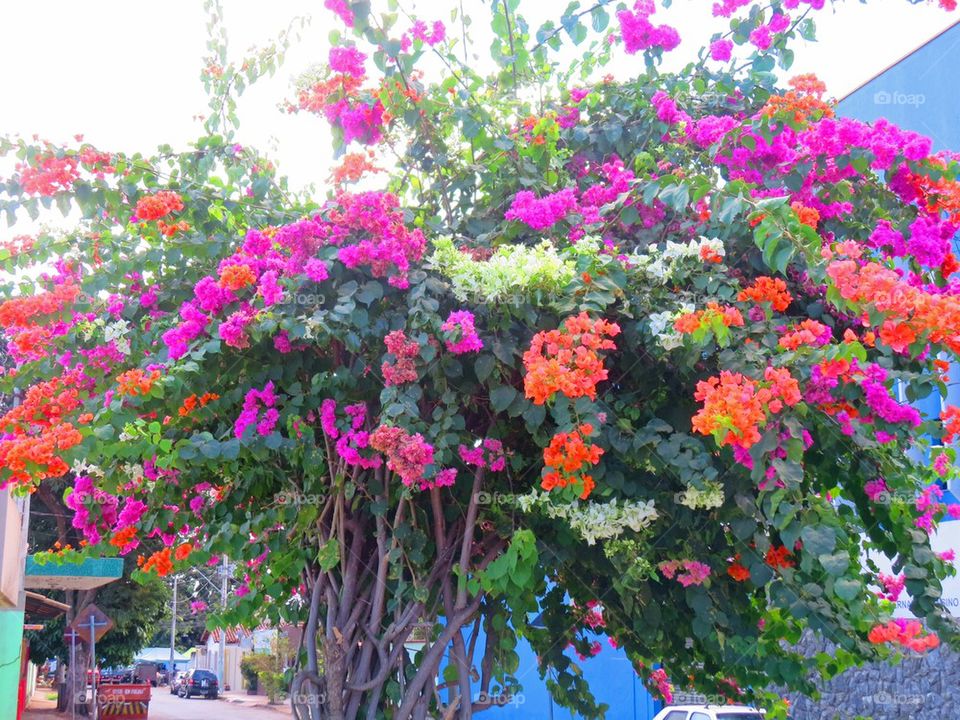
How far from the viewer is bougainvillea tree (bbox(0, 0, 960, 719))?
381cm

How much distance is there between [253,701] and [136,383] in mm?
37901

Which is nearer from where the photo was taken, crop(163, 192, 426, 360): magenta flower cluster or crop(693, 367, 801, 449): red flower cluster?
crop(693, 367, 801, 449): red flower cluster

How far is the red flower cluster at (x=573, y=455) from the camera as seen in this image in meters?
3.63

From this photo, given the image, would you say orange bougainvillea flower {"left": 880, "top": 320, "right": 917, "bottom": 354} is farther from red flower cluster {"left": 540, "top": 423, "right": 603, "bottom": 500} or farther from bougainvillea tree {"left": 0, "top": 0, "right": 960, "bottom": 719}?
red flower cluster {"left": 540, "top": 423, "right": 603, "bottom": 500}

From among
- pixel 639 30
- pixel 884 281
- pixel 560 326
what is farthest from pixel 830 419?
pixel 639 30

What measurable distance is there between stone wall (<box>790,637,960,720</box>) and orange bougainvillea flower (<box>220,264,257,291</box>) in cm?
870

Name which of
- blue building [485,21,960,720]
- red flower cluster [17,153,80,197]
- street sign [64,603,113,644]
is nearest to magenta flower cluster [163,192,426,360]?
red flower cluster [17,153,80,197]

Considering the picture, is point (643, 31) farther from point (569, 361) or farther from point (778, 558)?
point (778, 558)

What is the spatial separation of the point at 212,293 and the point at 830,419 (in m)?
2.55

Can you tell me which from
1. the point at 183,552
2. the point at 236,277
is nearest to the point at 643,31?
the point at 236,277

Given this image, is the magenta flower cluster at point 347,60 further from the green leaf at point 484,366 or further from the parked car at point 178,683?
the parked car at point 178,683

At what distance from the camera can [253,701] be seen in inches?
1522

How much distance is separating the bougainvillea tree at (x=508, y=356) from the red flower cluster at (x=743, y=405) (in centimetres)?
1

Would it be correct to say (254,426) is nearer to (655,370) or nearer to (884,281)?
(655,370)
